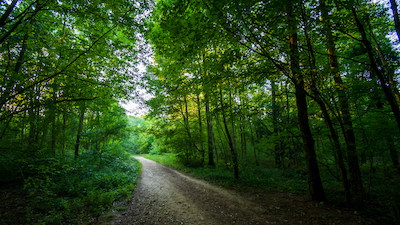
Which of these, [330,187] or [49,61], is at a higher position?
[49,61]

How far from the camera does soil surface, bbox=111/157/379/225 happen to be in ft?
13.4

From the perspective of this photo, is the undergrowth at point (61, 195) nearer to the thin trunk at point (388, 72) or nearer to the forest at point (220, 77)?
the forest at point (220, 77)

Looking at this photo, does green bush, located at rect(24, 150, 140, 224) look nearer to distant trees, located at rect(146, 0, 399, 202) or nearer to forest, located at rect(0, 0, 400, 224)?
forest, located at rect(0, 0, 400, 224)

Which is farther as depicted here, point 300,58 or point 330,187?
point 330,187

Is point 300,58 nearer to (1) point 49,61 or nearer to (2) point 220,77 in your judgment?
(2) point 220,77

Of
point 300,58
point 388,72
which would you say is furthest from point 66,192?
point 388,72

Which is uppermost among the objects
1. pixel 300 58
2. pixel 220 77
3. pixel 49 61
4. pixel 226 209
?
pixel 49 61

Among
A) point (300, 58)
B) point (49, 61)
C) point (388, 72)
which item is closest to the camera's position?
point (388, 72)

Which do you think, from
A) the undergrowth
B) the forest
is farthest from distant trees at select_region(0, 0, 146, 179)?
the undergrowth

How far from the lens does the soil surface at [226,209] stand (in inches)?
160

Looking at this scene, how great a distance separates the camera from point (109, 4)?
12.7ft

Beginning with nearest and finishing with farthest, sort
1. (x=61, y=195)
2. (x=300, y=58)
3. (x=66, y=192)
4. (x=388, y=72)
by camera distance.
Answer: (x=388, y=72) < (x=300, y=58) < (x=61, y=195) < (x=66, y=192)

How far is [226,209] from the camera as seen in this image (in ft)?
16.4

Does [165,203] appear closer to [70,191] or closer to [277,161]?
[70,191]
